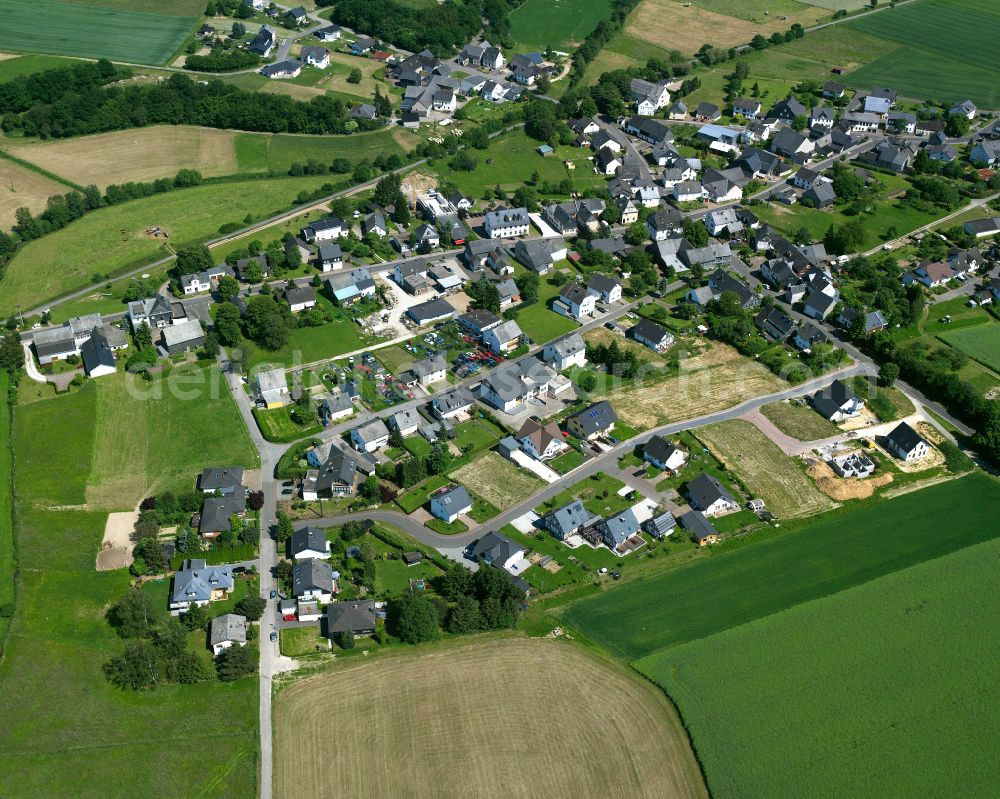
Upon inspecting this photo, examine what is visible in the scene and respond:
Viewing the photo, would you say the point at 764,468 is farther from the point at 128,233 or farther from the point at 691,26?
the point at 691,26

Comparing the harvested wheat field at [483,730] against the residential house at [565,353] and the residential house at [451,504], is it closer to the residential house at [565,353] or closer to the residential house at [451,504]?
the residential house at [451,504]

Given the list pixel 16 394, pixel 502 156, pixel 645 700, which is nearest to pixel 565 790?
pixel 645 700

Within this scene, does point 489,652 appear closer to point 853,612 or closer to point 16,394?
point 853,612

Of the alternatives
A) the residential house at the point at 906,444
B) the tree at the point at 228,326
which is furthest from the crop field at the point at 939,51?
the tree at the point at 228,326

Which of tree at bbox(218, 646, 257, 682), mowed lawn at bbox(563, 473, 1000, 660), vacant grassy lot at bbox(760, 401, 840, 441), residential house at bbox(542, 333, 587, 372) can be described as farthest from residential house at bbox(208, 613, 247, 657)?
vacant grassy lot at bbox(760, 401, 840, 441)

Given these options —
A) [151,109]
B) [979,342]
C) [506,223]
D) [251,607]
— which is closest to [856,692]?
[251,607]

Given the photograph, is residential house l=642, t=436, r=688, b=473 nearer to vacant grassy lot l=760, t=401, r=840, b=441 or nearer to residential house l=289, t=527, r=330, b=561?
vacant grassy lot l=760, t=401, r=840, b=441
